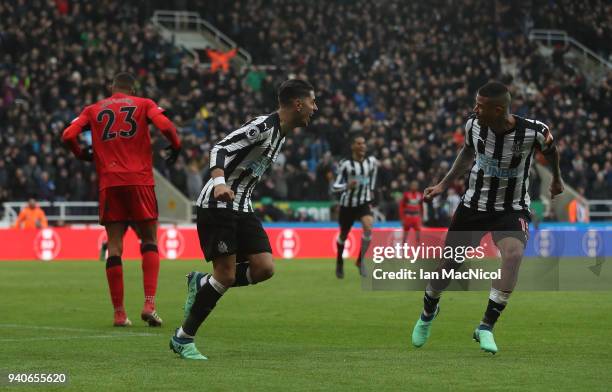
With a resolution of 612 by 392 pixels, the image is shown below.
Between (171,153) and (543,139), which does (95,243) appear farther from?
(543,139)

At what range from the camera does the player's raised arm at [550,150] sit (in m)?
9.72

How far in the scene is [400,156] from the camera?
33.7 m

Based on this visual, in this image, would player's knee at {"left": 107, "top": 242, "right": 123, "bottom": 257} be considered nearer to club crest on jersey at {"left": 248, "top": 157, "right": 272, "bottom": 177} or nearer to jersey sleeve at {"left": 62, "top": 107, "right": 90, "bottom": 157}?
jersey sleeve at {"left": 62, "top": 107, "right": 90, "bottom": 157}

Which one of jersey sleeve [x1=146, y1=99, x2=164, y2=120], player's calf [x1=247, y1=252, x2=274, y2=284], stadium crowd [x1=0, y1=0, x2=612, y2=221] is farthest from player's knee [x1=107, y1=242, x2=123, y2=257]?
stadium crowd [x1=0, y1=0, x2=612, y2=221]

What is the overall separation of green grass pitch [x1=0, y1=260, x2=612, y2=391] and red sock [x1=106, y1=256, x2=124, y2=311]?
270 mm

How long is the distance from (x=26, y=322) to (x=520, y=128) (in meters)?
5.36

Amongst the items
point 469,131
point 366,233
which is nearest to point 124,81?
point 469,131

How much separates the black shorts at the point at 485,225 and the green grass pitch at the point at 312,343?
886 mm

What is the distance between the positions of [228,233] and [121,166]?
309cm

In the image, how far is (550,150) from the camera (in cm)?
980

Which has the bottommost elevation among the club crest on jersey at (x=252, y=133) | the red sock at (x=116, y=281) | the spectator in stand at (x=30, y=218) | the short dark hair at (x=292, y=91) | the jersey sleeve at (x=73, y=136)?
the spectator in stand at (x=30, y=218)

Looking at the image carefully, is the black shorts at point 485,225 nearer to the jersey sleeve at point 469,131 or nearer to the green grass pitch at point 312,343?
the jersey sleeve at point 469,131

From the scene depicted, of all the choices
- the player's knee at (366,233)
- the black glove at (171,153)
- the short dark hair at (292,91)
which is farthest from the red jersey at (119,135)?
the player's knee at (366,233)

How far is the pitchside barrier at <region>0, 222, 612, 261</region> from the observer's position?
27.3 meters
